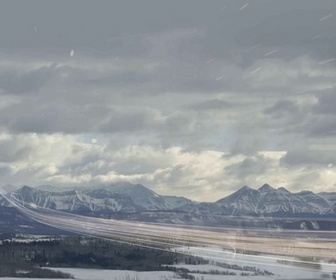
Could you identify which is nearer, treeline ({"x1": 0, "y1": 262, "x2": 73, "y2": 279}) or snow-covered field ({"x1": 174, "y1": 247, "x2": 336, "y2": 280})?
snow-covered field ({"x1": 174, "y1": 247, "x2": 336, "y2": 280})

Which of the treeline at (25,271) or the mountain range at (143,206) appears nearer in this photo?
the treeline at (25,271)

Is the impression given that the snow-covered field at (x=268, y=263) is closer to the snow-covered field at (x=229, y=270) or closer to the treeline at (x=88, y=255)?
the snow-covered field at (x=229, y=270)

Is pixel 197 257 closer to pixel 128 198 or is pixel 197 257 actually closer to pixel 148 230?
pixel 148 230

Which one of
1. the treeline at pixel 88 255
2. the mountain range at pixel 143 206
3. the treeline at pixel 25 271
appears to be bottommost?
the treeline at pixel 25 271

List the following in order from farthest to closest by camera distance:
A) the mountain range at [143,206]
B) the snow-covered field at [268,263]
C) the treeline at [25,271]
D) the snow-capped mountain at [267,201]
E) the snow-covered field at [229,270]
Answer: the snow-capped mountain at [267,201] → the mountain range at [143,206] → the treeline at [25,271] → the snow-covered field at [229,270] → the snow-covered field at [268,263]

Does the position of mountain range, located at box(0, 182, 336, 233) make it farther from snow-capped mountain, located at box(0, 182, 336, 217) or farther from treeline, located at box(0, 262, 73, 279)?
treeline, located at box(0, 262, 73, 279)

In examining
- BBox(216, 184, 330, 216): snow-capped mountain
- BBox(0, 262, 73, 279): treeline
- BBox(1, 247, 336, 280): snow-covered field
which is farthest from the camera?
BBox(216, 184, 330, 216): snow-capped mountain

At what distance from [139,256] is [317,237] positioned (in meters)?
4.21

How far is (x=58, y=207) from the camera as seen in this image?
70.1ft

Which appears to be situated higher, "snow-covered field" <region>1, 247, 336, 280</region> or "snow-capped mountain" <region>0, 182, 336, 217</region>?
"snow-capped mountain" <region>0, 182, 336, 217</region>

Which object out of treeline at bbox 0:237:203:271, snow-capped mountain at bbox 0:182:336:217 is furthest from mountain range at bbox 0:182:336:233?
treeline at bbox 0:237:203:271

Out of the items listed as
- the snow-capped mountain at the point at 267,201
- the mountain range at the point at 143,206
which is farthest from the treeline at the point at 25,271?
the snow-capped mountain at the point at 267,201

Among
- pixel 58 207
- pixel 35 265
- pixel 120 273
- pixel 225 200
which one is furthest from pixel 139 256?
pixel 58 207

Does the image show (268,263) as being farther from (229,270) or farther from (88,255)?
(88,255)
